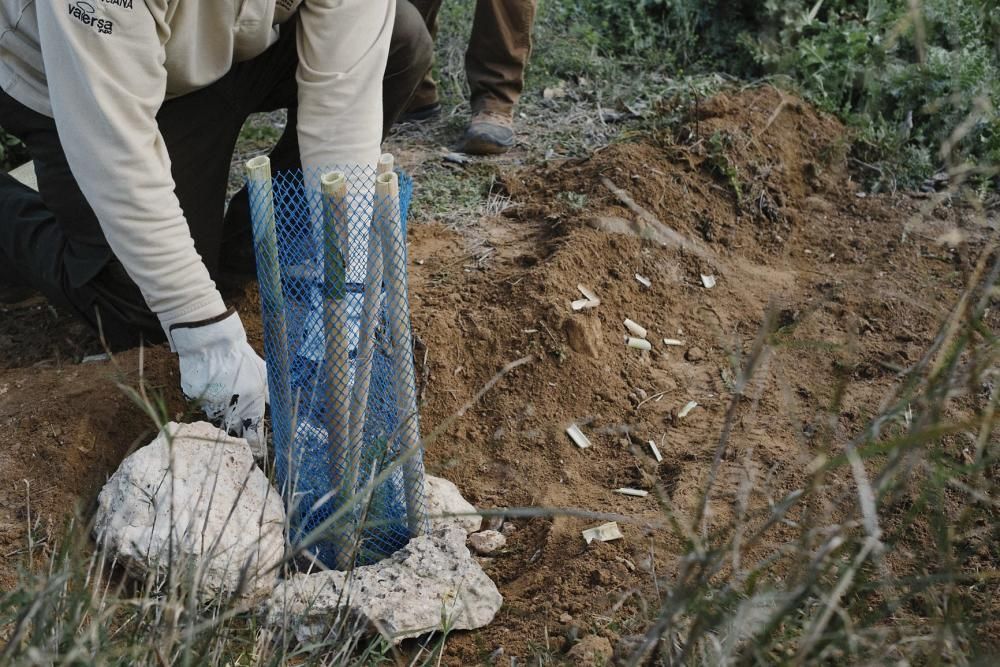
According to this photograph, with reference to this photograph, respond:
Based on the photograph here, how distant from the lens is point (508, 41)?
407 cm

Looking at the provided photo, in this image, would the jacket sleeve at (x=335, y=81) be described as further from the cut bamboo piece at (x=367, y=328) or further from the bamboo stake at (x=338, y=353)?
the cut bamboo piece at (x=367, y=328)

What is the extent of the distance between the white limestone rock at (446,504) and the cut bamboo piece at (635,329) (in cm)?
84

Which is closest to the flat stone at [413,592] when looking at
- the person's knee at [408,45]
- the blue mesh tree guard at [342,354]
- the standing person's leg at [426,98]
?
the blue mesh tree guard at [342,354]

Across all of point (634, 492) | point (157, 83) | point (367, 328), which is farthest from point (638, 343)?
point (157, 83)

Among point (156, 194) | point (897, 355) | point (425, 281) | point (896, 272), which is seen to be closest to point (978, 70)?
point (896, 272)

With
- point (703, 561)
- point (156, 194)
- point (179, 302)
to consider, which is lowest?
point (179, 302)

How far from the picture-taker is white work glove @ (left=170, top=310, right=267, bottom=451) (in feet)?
7.45

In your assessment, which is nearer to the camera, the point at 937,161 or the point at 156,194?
the point at 156,194

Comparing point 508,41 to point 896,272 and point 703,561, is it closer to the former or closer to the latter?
point 896,272

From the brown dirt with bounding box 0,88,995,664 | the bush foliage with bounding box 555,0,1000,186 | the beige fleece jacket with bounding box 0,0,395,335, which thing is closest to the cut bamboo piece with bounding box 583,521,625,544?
the brown dirt with bounding box 0,88,995,664

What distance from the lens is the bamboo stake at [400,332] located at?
6.04ft

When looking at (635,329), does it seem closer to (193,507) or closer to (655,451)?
(655,451)

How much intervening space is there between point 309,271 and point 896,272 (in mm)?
2033

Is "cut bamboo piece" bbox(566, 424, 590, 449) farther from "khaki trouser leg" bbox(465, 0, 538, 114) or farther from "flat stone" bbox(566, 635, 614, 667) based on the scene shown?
"khaki trouser leg" bbox(465, 0, 538, 114)
